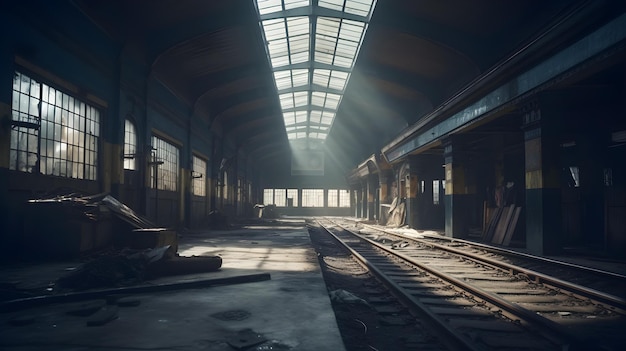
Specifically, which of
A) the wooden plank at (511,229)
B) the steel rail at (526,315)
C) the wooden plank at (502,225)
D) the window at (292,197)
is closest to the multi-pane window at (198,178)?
the wooden plank at (502,225)

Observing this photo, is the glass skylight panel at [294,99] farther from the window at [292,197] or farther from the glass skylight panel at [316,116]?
the window at [292,197]

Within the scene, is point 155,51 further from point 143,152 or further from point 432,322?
point 432,322

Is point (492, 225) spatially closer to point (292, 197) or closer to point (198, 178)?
point (198, 178)

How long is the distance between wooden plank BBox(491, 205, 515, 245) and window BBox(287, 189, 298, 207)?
33.6 meters

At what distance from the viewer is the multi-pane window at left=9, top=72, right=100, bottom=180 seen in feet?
25.1

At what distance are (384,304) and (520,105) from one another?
6.42 meters

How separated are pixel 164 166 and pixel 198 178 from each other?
4.10m

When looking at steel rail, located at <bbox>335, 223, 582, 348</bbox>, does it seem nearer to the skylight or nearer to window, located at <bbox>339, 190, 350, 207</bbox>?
the skylight

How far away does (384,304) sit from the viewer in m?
5.61

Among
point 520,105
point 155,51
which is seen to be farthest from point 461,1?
point 155,51

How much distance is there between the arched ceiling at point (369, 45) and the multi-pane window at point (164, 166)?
2.07 m

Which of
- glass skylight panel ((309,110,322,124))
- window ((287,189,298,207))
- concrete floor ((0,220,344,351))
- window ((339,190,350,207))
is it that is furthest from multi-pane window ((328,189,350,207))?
concrete floor ((0,220,344,351))

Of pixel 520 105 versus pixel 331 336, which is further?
pixel 520 105

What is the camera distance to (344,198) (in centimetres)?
4559
